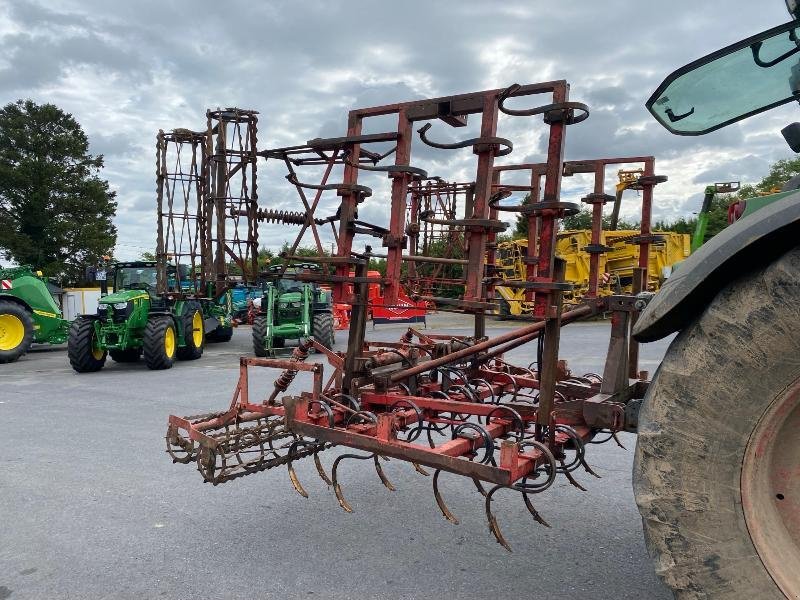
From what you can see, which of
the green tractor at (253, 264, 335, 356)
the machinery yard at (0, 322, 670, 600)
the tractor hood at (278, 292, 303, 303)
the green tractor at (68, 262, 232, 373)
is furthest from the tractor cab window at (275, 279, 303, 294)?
the machinery yard at (0, 322, 670, 600)

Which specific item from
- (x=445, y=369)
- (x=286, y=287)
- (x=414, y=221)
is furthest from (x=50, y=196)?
(x=445, y=369)

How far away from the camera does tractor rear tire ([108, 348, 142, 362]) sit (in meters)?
11.5

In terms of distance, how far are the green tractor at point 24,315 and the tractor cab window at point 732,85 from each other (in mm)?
12916

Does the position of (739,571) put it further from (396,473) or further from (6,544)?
(6,544)

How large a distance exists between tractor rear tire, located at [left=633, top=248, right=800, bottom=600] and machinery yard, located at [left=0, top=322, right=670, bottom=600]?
1.10m

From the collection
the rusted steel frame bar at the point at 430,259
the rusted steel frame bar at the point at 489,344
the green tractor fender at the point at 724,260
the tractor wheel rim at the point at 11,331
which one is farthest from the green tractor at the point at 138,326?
the green tractor fender at the point at 724,260

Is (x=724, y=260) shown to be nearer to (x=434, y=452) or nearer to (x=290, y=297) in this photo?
(x=434, y=452)

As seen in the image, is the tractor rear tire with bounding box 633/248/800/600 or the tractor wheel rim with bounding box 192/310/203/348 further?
the tractor wheel rim with bounding box 192/310/203/348

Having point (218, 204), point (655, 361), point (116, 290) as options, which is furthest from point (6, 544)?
point (116, 290)

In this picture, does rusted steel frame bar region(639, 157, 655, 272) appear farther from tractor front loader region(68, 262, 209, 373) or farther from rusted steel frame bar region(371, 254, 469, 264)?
tractor front loader region(68, 262, 209, 373)

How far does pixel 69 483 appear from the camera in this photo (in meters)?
4.27

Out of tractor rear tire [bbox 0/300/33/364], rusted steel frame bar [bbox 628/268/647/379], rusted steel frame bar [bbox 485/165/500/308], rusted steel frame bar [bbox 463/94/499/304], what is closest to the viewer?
rusted steel frame bar [bbox 463/94/499/304]

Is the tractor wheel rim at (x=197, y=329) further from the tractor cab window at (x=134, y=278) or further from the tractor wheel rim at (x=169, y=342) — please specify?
the tractor cab window at (x=134, y=278)

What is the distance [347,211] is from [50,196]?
28836 mm
